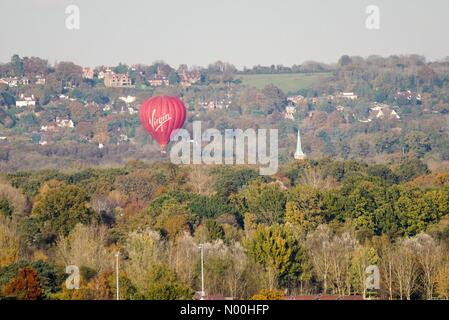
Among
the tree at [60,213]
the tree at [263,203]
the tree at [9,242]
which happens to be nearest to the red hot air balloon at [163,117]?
the tree at [263,203]

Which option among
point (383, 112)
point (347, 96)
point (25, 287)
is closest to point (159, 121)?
point (25, 287)

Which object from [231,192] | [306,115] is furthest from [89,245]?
[306,115]

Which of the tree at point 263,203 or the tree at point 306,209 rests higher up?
the tree at point 306,209

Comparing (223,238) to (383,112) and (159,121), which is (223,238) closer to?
(159,121)

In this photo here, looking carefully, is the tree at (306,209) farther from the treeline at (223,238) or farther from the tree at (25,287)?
the tree at (25,287)

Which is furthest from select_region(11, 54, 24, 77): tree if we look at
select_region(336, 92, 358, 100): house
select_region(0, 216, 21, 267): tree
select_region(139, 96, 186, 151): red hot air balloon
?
select_region(0, 216, 21, 267): tree

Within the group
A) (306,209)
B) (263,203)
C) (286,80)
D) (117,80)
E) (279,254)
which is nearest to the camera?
(279,254)
